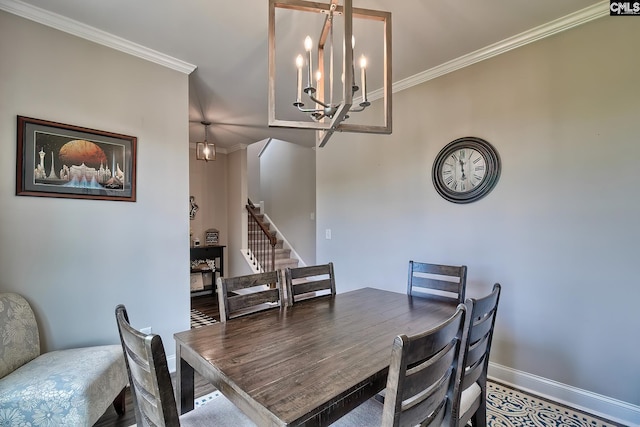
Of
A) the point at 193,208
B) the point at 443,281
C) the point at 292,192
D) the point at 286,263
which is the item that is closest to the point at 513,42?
the point at 443,281

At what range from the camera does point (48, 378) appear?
1.59m

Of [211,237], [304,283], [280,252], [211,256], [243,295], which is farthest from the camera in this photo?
[280,252]

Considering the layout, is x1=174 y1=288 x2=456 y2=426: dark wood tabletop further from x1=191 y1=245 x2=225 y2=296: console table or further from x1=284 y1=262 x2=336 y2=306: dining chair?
x1=191 y1=245 x2=225 y2=296: console table

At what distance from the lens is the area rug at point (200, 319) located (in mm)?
3711

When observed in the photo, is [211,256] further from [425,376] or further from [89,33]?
[425,376]

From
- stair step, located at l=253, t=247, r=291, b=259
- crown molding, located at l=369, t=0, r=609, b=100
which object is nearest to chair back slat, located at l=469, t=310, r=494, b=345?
crown molding, located at l=369, t=0, r=609, b=100

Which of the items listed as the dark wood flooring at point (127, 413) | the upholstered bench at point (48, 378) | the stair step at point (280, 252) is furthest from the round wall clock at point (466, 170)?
the stair step at point (280, 252)

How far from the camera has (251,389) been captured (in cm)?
97

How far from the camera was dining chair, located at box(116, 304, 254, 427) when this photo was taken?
86 cm

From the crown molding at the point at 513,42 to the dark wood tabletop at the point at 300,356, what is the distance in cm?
208

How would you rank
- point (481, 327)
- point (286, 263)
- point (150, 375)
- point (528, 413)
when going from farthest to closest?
1. point (286, 263)
2. point (528, 413)
3. point (481, 327)
4. point (150, 375)

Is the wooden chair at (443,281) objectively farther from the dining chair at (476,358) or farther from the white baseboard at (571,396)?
the white baseboard at (571,396)

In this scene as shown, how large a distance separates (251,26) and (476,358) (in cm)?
246

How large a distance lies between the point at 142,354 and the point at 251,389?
1.15 ft
